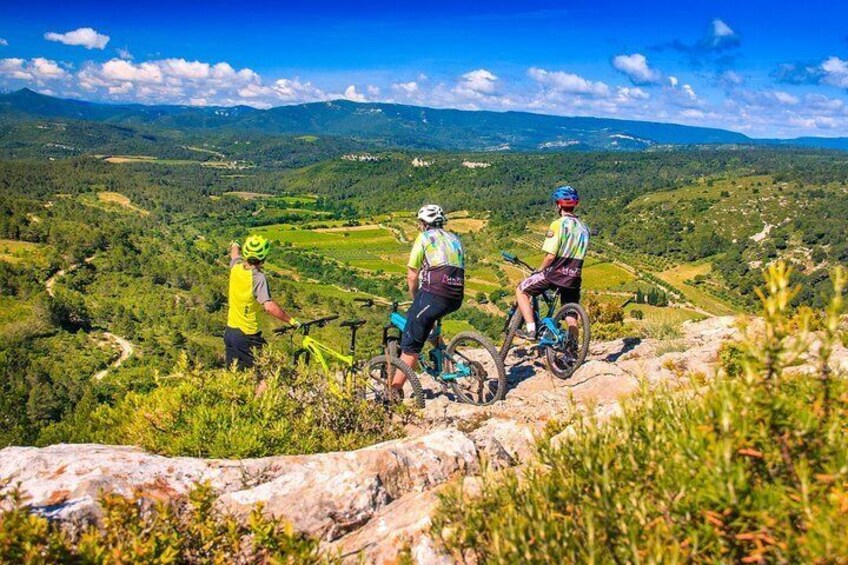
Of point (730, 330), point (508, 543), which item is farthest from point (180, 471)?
point (730, 330)

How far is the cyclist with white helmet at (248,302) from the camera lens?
7.29 metres

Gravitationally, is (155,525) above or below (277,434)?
above

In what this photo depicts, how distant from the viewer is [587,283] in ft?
356

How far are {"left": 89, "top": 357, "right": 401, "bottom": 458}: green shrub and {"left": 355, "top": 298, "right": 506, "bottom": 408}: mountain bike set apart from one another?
5.38ft

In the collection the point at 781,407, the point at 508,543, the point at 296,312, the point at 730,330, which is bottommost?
the point at 296,312

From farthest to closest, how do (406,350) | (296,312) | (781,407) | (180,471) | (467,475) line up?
(296,312) < (406,350) < (467,475) < (180,471) < (781,407)

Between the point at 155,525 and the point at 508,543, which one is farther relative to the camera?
the point at 155,525

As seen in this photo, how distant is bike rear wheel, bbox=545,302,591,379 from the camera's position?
28.7 ft

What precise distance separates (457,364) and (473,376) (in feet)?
1.26

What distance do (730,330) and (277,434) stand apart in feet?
35.2

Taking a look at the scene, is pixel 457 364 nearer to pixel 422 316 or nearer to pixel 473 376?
pixel 473 376

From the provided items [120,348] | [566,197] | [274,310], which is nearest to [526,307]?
[566,197]

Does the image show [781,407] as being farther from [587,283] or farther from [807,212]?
[807,212]

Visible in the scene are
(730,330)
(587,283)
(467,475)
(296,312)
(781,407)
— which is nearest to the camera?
(781,407)
